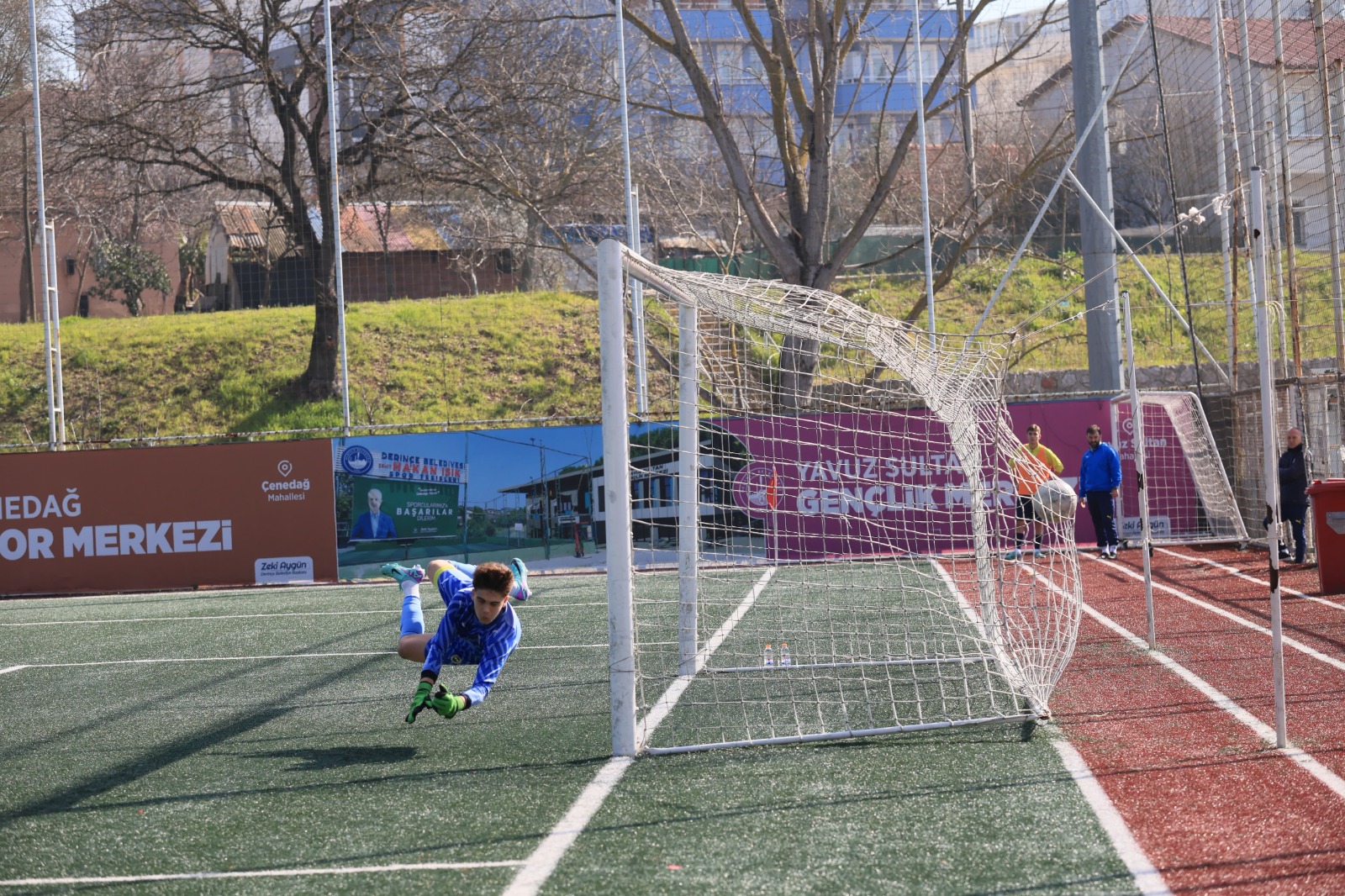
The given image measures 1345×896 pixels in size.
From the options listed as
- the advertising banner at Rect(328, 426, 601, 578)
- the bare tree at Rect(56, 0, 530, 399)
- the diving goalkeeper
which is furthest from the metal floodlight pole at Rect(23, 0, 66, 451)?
the diving goalkeeper

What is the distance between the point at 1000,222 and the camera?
3494cm

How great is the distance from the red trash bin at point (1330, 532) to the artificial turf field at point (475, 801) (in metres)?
6.46

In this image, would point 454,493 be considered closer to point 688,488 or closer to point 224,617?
point 224,617

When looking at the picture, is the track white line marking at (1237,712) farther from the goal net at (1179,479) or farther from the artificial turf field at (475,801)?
the goal net at (1179,479)

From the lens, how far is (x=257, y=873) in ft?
15.1

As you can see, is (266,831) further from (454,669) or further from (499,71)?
(499,71)

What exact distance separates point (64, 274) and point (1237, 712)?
1477 inches

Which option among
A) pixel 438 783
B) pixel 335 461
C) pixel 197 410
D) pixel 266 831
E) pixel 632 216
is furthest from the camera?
pixel 197 410

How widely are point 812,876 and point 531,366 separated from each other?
68.4 ft

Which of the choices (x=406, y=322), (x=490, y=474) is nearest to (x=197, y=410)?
(x=406, y=322)

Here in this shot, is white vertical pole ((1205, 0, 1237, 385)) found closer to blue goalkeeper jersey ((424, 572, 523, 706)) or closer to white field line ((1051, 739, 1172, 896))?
white field line ((1051, 739, 1172, 896))

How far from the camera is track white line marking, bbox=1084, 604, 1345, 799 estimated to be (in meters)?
5.43

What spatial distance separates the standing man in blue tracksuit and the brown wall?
24.6 meters

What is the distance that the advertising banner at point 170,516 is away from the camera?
1614 centimetres
